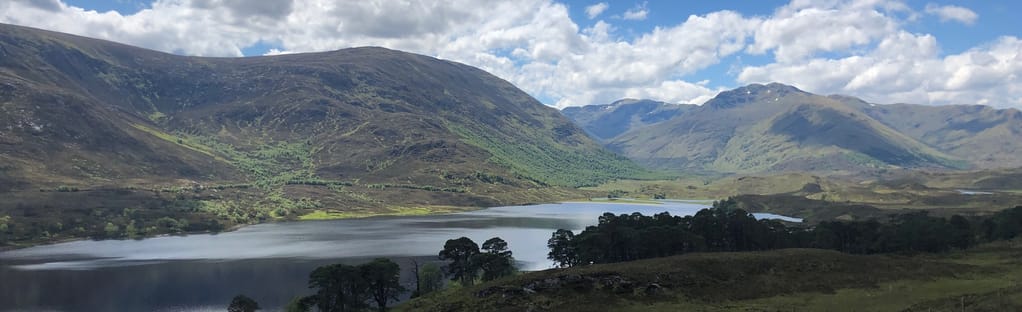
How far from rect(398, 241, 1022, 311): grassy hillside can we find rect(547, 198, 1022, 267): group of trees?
28.1m

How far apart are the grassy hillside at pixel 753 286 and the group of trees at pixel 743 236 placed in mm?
28064

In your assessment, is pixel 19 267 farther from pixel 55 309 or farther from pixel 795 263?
pixel 795 263

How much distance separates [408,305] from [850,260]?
60451mm

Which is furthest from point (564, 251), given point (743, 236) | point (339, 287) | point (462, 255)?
point (339, 287)

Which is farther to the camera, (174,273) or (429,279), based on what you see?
(174,273)

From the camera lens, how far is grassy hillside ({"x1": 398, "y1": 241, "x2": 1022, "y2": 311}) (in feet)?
211

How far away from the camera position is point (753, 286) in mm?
73125

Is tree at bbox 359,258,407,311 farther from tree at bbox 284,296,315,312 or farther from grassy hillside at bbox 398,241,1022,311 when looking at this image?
grassy hillside at bbox 398,241,1022,311

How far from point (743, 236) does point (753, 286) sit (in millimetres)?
59734

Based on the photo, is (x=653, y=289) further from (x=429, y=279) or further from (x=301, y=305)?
(x=301, y=305)

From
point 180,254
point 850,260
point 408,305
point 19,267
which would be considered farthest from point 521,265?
point 19,267

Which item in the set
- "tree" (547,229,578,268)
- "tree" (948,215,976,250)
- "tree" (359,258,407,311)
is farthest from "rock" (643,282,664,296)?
"tree" (948,215,976,250)

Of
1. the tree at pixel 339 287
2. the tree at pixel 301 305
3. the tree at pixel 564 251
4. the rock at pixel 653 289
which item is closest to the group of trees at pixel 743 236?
the tree at pixel 564 251

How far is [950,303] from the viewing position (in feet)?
183
